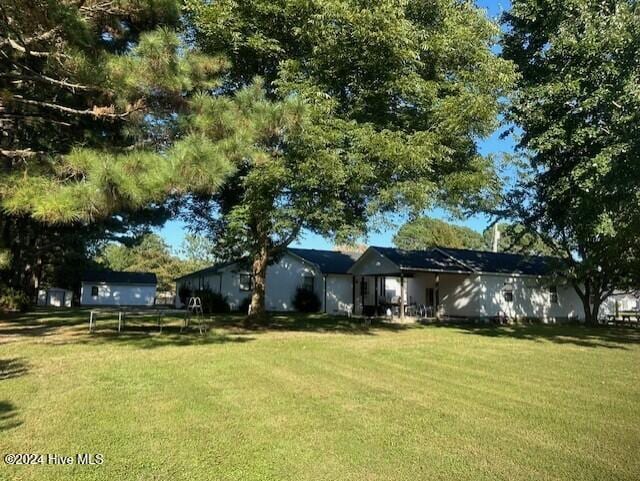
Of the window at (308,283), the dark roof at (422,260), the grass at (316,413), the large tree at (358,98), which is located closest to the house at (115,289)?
the window at (308,283)

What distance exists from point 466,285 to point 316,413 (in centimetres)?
2209

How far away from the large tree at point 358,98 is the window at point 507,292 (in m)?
13.6

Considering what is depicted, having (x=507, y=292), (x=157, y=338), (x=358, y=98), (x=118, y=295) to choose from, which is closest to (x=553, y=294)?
(x=507, y=292)

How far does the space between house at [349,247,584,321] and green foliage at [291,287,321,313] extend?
3040mm

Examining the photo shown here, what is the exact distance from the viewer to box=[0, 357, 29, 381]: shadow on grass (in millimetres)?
7891

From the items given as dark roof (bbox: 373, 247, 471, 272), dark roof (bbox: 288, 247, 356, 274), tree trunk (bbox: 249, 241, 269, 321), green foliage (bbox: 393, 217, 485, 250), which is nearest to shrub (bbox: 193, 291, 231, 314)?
dark roof (bbox: 288, 247, 356, 274)

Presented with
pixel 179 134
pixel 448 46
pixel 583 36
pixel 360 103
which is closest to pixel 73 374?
pixel 179 134

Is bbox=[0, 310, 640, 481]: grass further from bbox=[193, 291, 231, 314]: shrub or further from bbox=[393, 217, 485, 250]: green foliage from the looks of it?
bbox=[393, 217, 485, 250]: green foliage

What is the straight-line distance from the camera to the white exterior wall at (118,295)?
43.6m

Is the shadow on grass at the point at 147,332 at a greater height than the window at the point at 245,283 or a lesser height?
lesser

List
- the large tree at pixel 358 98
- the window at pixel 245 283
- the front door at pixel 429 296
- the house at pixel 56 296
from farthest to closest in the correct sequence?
1. the house at pixel 56 296
2. the window at pixel 245 283
3. the front door at pixel 429 296
4. the large tree at pixel 358 98

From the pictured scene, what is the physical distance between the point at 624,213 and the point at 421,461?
1181 centimetres

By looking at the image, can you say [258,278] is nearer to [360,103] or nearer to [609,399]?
[360,103]

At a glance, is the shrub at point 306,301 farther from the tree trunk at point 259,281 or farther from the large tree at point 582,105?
the large tree at point 582,105
